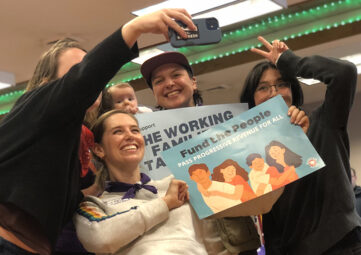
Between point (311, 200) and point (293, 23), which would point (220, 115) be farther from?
point (293, 23)

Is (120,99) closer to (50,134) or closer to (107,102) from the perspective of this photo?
(107,102)

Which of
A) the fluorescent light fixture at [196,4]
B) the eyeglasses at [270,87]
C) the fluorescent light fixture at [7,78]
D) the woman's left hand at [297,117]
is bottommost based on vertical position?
the woman's left hand at [297,117]

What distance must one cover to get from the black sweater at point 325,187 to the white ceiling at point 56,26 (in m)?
2.59

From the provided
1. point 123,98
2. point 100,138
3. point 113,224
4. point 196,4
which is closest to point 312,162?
point 113,224

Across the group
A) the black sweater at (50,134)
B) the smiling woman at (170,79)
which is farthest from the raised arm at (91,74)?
the smiling woman at (170,79)

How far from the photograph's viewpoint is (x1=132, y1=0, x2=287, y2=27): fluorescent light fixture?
398 centimetres

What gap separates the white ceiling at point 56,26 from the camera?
13.9ft

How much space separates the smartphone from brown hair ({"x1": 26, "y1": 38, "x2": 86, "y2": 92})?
391mm

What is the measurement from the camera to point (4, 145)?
1.26 m

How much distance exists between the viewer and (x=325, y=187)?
1.84 metres

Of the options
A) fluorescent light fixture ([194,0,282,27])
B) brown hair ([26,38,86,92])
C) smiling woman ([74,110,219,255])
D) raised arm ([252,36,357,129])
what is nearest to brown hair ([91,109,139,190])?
smiling woman ([74,110,219,255])

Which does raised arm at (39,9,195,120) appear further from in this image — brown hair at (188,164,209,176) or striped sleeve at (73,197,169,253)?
brown hair at (188,164,209,176)

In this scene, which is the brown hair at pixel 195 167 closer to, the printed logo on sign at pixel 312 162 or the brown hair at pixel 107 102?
the printed logo on sign at pixel 312 162

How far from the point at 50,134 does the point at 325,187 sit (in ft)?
3.53
